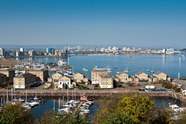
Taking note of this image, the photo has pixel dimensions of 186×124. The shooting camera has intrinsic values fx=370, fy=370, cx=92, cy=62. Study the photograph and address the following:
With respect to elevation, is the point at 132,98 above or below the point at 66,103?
above

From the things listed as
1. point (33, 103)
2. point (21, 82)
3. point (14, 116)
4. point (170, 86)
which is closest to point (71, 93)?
point (33, 103)

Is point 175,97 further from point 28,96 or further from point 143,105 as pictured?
point 143,105

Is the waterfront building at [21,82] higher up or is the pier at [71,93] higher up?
the waterfront building at [21,82]

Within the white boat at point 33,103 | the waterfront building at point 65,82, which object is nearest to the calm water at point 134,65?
the waterfront building at point 65,82

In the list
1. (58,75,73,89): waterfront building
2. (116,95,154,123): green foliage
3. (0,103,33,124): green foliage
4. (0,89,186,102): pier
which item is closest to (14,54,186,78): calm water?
(58,75,73,89): waterfront building

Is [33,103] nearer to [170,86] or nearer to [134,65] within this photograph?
[170,86]

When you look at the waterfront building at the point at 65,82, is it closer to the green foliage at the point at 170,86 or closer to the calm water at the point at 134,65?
the green foliage at the point at 170,86

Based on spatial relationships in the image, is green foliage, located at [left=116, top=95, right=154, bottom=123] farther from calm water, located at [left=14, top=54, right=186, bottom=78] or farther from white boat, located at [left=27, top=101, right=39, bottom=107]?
calm water, located at [left=14, top=54, right=186, bottom=78]

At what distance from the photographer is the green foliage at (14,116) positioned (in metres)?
4.72

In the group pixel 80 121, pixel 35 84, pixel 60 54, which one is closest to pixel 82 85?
pixel 35 84

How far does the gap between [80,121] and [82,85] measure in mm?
10424

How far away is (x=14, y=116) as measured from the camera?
5.08m

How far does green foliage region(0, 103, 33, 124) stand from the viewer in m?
4.72

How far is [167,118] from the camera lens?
228 inches
